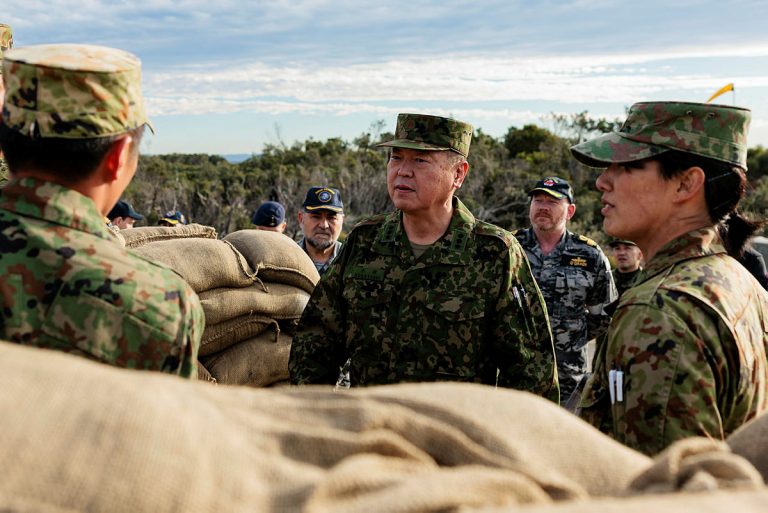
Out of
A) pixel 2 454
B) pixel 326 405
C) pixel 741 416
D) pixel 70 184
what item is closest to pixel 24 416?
pixel 2 454

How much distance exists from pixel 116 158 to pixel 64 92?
0.69ft

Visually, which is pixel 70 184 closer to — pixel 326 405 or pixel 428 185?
pixel 326 405

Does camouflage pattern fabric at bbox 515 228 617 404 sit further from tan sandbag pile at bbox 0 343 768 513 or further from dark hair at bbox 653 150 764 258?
tan sandbag pile at bbox 0 343 768 513

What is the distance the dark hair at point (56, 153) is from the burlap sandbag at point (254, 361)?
7.53ft

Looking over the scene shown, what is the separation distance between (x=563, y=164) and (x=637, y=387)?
28.4 metres

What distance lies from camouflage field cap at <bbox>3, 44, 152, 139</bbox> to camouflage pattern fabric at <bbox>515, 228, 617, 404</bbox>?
4.24 m

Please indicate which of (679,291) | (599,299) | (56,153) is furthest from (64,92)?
(599,299)

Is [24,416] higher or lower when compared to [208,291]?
higher

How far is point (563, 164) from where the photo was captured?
2927 cm

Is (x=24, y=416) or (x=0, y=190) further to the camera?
(x=0, y=190)

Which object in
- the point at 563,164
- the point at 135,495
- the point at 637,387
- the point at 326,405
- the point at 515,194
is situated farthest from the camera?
the point at 563,164

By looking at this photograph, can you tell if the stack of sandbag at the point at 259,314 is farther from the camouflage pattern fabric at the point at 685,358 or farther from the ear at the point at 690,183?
the ear at the point at 690,183

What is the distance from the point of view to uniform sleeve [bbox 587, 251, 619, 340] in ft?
18.4

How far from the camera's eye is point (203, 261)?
4016mm
